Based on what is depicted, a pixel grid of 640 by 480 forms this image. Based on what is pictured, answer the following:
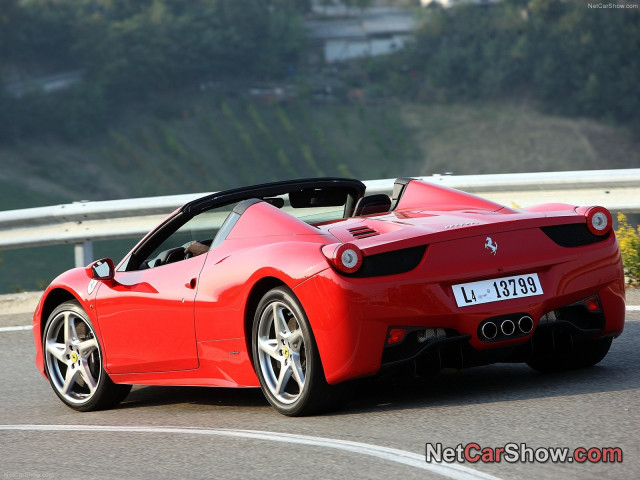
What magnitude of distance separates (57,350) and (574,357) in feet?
9.90

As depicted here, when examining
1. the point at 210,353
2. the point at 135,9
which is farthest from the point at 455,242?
the point at 135,9

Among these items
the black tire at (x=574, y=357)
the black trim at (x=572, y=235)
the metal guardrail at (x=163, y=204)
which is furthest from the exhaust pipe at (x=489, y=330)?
the metal guardrail at (x=163, y=204)

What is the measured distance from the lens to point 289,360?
17.0ft

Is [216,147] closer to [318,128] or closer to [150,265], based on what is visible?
[318,128]

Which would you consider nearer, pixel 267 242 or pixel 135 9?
pixel 267 242

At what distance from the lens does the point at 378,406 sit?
5.32m

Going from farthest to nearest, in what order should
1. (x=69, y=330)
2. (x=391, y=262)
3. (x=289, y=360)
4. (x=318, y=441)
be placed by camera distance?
(x=69, y=330), (x=289, y=360), (x=391, y=262), (x=318, y=441)

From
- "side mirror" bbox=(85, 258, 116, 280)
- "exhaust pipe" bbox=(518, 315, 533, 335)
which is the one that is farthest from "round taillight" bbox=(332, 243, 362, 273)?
"side mirror" bbox=(85, 258, 116, 280)

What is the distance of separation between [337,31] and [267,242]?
130m

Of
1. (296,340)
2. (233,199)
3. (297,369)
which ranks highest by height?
(233,199)

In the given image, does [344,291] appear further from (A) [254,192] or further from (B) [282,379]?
(A) [254,192]

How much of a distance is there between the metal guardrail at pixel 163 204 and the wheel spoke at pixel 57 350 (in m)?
3.13

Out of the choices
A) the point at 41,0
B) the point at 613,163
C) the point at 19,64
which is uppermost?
the point at 41,0

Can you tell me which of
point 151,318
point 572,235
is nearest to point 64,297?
point 151,318
